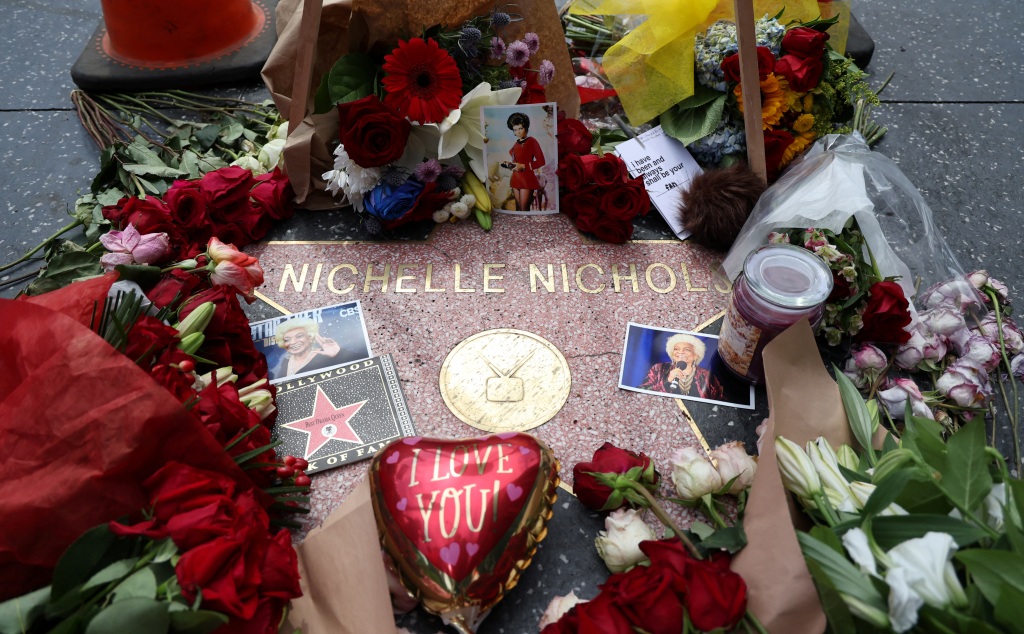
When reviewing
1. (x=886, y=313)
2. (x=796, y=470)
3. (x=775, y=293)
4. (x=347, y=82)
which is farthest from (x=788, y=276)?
(x=347, y=82)

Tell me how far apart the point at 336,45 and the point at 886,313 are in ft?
3.44

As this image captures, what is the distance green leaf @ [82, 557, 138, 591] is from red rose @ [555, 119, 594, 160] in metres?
1.00

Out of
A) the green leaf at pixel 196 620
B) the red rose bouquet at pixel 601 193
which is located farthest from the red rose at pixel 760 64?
the green leaf at pixel 196 620

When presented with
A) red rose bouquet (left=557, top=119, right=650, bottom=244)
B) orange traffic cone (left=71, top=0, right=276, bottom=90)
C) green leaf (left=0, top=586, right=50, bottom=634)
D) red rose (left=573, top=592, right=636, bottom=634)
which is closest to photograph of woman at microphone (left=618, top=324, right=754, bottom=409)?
red rose bouquet (left=557, top=119, right=650, bottom=244)

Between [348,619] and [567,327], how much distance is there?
604mm

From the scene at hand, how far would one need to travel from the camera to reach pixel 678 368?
45.2 inches

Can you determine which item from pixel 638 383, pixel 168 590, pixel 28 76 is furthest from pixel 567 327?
pixel 28 76

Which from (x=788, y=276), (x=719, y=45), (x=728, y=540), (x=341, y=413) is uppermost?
(x=719, y=45)

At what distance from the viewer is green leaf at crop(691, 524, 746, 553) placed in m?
0.80

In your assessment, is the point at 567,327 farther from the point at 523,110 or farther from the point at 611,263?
the point at 523,110

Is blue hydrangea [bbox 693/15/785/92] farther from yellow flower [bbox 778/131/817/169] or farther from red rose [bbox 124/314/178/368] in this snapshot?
red rose [bbox 124/314/178/368]

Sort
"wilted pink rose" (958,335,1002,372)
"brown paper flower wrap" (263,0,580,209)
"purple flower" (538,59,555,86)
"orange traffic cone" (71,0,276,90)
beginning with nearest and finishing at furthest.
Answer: "wilted pink rose" (958,335,1002,372)
"brown paper flower wrap" (263,0,580,209)
"purple flower" (538,59,555,86)
"orange traffic cone" (71,0,276,90)

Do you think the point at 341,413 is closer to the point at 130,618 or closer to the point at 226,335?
the point at 226,335

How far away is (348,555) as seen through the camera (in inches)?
32.0
